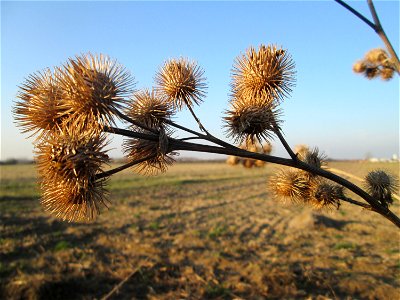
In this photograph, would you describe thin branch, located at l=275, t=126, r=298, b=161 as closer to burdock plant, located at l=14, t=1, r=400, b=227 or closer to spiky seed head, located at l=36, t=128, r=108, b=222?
burdock plant, located at l=14, t=1, r=400, b=227

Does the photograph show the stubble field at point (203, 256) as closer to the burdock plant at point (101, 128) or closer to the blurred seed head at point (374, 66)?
the burdock plant at point (101, 128)

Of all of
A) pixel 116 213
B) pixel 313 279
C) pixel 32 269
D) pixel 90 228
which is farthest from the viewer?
pixel 116 213

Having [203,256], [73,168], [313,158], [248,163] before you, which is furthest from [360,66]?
[203,256]

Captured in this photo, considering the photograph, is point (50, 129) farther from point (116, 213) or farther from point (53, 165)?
point (116, 213)

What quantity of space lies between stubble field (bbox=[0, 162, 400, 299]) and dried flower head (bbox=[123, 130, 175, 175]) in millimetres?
1467

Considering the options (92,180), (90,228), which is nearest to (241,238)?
(90,228)

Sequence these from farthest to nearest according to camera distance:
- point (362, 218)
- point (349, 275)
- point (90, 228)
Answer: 1. point (362, 218)
2. point (90, 228)
3. point (349, 275)

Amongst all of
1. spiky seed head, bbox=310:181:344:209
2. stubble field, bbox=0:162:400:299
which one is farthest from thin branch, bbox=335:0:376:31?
stubble field, bbox=0:162:400:299

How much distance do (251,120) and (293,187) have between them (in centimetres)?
91

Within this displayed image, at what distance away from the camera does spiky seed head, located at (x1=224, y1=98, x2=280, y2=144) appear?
1.89 m

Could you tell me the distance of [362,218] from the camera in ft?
48.6

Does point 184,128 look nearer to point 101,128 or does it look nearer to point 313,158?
point 101,128

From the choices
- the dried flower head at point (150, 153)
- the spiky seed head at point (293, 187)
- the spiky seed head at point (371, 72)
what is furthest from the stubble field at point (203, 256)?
the spiky seed head at point (371, 72)

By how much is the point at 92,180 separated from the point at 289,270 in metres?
6.64
